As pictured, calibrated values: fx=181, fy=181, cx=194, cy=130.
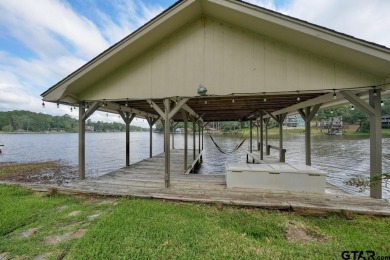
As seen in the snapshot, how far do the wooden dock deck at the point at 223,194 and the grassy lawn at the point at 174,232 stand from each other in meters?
0.16

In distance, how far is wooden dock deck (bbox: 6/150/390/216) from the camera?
3.46 m

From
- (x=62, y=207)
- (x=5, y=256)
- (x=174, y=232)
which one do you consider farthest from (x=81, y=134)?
(x=174, y=232)

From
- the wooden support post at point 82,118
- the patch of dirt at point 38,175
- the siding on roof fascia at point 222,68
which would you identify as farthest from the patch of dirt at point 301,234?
the patch of dirt at point 38,175

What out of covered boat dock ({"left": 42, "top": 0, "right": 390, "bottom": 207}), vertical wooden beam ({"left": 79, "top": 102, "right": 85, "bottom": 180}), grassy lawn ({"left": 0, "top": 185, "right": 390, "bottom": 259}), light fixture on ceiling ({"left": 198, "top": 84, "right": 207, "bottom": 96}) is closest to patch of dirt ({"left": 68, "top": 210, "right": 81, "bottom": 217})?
grassy lawn ({"left": 0, "top": 185, "right": 390, "bottom": 259})

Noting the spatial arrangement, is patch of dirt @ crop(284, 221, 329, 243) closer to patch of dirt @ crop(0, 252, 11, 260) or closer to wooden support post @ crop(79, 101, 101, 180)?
patch of dirt @ crop(0, 252, 11, 260)

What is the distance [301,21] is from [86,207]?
5.78 m

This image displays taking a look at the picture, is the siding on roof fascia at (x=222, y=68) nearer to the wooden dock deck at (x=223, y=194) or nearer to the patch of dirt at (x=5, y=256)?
the wooden dock deck at (x=223, y=194)

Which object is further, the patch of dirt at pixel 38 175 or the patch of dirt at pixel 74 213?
the patch of dirt at pixel 38 175

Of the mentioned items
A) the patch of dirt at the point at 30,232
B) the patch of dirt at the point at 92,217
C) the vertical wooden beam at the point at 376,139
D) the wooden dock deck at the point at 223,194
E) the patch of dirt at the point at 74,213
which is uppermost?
the vertical wooden beam at the point at 376,139

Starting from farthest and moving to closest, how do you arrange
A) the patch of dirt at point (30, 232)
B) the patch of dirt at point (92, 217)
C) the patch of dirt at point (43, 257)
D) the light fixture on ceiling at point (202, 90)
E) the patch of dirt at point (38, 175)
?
the patch of dirt at point (38, 175)
the light fixture on ceiling at point (202, 90)
the patch of dirt at point (92, 217)
the patch of dirt at point (30, 232)
the patch of dirt at point (43, 257)

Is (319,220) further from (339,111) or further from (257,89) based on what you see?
(339,111)

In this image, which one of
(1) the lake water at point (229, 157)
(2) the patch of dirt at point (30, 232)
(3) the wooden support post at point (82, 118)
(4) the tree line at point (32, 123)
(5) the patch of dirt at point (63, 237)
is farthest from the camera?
(4) the tree line at point (32, 123)

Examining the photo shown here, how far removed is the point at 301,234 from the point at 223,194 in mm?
1695

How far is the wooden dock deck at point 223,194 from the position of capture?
136 inches
